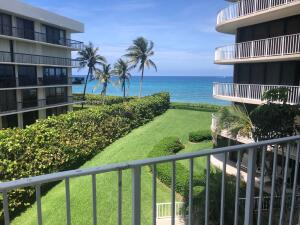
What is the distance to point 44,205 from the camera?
A: 12.3 m

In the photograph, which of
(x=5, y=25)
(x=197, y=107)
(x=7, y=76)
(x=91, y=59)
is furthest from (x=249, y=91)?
(x=91, y=59)

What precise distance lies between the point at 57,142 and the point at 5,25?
1404 cm

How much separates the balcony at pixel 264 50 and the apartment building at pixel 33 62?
1751 cm

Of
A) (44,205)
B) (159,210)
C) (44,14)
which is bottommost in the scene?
(44,205)

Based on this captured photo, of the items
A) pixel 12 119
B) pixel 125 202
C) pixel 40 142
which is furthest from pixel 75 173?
pixel 12 119

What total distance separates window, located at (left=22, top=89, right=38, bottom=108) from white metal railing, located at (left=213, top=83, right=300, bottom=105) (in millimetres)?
17818

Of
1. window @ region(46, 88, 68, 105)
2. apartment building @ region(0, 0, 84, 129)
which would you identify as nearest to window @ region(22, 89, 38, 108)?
apartment building @ region(0, 0, 84, 129)

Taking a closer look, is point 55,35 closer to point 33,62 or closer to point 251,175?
point 33,62

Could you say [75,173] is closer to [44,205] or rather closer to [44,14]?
[44,205]

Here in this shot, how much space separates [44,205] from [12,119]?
16.2 meters

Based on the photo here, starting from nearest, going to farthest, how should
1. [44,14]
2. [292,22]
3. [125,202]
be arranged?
[125,202], [292,22], [44,14]

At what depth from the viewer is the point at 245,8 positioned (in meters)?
16.1

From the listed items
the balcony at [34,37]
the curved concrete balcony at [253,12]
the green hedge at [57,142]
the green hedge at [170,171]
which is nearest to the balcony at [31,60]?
the balcony at [34,37]

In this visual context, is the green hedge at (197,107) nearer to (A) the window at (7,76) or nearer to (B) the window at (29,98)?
(B) the window at (29,98)
